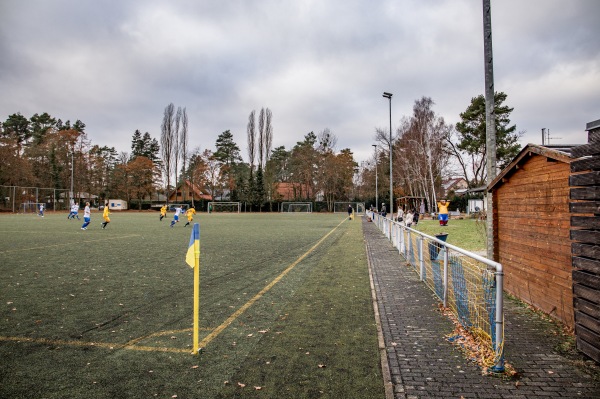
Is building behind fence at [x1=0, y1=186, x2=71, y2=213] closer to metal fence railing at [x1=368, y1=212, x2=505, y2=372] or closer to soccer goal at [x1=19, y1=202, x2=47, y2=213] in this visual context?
soccer goal at [x1=19, y1=202, x2=47, y2=213]

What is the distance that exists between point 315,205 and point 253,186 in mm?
12186

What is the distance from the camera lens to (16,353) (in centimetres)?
411

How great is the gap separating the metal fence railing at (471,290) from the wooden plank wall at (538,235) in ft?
2.76

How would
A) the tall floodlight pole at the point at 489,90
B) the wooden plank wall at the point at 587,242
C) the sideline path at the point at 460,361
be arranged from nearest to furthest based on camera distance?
1. the sideline path at the point at 460,361
2. the wooden plank wall at the point at 587,242
3. the tall floodlight pole at the point at 489,90

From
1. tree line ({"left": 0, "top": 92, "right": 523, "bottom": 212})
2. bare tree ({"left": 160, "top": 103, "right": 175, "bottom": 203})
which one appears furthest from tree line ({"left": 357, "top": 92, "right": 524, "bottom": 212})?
bare tree ({"left": 160, "top": 103, "right": 175, "bottom": 203})

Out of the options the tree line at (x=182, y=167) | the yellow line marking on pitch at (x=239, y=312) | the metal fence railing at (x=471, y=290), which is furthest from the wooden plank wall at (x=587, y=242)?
the tree line at (x=182, y=167)

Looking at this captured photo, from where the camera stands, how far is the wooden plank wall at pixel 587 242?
12.5 ft

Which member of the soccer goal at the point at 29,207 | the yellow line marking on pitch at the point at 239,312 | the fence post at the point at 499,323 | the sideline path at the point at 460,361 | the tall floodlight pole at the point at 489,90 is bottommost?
the sideline path at the point at 460,361

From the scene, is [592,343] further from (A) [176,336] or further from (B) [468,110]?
(B) [468,110]

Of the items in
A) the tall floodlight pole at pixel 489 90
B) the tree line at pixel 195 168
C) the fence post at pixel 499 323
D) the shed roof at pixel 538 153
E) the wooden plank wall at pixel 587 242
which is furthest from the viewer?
the tree line at pixel 195 168

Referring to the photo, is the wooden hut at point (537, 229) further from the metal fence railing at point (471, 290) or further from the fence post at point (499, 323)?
the fence post at point (499, 323)

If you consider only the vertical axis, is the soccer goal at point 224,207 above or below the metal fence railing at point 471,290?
above

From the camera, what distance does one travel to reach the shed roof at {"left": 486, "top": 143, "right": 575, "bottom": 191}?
492cm

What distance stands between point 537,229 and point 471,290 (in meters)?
1.90
